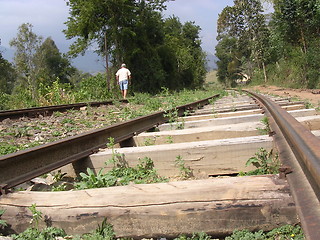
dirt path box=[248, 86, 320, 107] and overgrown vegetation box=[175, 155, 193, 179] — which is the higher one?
dirt path box=[248, 86, 320, 107]

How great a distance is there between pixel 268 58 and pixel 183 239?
127ft

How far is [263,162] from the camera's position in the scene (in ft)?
6.92

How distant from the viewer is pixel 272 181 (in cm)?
146

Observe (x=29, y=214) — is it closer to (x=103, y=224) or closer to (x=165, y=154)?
(x=103, y=224)

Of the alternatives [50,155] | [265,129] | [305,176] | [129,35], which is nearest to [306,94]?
[265,129]

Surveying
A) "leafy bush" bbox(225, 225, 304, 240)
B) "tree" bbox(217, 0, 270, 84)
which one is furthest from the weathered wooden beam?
"tree" bbox(217, 0, 270, 84)

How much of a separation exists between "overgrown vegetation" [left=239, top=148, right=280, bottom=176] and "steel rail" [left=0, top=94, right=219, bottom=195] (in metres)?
1.26

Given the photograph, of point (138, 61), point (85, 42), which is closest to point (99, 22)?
point (85, 42)

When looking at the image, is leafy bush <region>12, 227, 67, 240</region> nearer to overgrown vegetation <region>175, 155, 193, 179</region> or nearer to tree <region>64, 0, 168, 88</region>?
overgrown vegetation <region>175, 155, 193, 179</region>

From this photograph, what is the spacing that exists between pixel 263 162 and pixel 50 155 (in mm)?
1516

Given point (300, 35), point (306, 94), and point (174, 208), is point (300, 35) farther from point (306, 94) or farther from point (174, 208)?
point (174, 208)

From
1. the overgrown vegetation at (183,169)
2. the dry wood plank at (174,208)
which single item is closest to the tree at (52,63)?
the overgrown vegetation at (183,169)

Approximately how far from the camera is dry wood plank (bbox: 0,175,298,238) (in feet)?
4.37

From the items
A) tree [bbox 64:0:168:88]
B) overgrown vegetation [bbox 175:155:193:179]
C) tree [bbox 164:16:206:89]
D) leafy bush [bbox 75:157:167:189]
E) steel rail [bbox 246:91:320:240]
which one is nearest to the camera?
steel rail [bbox 246:91:320:240]
